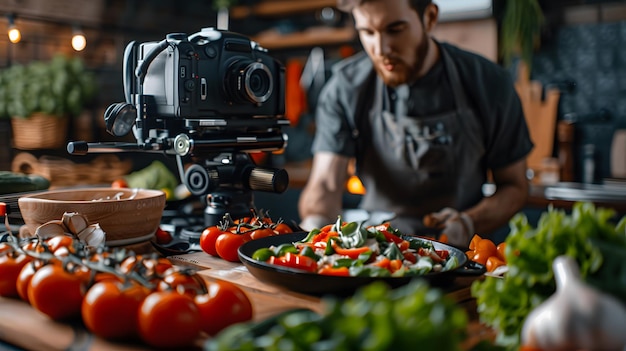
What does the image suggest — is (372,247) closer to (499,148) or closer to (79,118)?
(499,148)

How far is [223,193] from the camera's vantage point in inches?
70.1

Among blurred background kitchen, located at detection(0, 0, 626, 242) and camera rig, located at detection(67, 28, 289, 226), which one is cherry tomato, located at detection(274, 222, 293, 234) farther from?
blurred background kitchen, located at detection(0, 0, 626, 242)

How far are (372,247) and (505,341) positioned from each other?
399 millimetres

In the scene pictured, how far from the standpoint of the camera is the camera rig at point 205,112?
166cm

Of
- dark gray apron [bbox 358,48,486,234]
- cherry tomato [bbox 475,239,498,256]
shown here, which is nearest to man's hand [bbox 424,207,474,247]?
dark gray apron [bbox 358,48,486,234]

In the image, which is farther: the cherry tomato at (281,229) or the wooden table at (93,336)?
the cherry tomato at (281,229)

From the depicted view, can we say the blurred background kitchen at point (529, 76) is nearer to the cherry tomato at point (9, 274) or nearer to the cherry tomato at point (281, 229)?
the cherry tomato at point (281, 229)

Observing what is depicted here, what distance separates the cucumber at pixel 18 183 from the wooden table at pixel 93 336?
67 centimetres

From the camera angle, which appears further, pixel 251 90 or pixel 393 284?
pixel 251 90

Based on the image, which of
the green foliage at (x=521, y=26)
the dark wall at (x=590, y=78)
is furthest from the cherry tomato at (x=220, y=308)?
the dark wall at (x=590, y=78)

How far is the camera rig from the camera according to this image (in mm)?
1662

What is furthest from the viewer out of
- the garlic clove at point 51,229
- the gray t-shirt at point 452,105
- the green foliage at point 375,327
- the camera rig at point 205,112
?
the gray t-shirt at point 452,105

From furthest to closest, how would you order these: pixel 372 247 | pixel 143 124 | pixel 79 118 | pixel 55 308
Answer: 1. pixel 79 118
2. pixel 143 124
3. pixel 372 247
4. pixel 55 308

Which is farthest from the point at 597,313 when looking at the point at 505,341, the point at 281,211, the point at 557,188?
the point at 281,211
